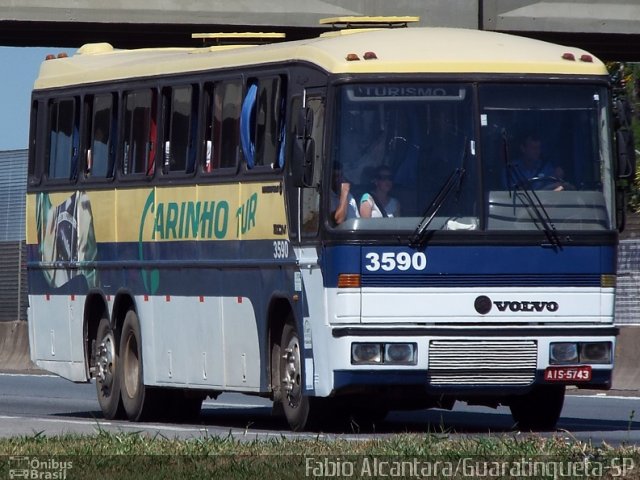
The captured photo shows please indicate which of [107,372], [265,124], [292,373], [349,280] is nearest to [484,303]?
[349,280]

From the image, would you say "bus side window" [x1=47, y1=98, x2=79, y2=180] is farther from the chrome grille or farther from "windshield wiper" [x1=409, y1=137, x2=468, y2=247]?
the chrome grille

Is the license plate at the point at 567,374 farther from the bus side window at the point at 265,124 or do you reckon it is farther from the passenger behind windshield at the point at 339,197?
the bus side window at the point at 265,124

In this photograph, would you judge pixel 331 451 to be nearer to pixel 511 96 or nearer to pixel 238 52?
pixel 511 96

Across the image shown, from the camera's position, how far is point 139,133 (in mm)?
19812

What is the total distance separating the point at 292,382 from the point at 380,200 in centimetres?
188

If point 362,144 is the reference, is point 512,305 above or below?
below

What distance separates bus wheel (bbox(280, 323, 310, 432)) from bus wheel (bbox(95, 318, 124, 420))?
3430 millimetres

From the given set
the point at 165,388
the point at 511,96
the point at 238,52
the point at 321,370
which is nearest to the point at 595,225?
the point at 511,96

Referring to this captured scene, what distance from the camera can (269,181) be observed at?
17.3 m

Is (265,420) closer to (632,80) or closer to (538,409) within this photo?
(538,409)

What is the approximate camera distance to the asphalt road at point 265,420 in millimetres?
16953

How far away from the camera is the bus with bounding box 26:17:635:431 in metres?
16.1

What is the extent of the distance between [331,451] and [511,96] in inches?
179

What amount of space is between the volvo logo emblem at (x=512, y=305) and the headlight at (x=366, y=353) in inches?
33.9
